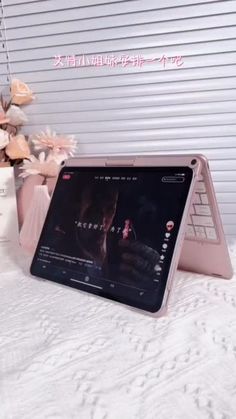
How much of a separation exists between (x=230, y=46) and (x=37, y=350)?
90cm

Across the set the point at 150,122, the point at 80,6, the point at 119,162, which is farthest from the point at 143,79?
the point at 119,162

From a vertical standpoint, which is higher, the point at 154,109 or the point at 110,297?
the point at 154,109

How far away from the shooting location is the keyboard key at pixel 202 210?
0.66m

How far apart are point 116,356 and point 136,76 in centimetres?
81

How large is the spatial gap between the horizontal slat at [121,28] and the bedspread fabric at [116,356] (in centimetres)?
71

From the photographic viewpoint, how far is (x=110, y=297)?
63 cm

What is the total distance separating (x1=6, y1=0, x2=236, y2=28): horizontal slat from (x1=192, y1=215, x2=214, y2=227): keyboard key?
2.01ft

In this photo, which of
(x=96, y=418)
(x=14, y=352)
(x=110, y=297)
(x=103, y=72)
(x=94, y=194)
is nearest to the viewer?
(x=96, y=418)

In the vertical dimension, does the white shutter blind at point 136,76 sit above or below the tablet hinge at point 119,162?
above

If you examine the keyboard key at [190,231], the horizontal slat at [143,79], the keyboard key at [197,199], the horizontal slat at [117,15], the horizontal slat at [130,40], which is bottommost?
the keyboard key at [190,231]

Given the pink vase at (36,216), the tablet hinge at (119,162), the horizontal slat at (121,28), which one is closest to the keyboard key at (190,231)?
the tablet hinge at (119,162)

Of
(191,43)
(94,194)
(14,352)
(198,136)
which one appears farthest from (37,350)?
(191,43)

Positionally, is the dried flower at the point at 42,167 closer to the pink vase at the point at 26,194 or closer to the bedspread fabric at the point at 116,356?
the pink vase at the point at 26,194

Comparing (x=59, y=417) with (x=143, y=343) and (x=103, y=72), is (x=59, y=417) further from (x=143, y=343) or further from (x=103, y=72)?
(x=103, y=72)
